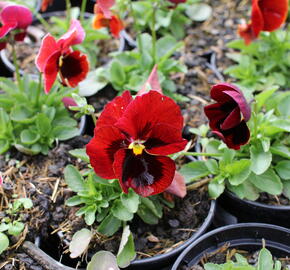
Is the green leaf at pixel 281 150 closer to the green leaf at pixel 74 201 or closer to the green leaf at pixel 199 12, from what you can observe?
the green leaf at pixel 74 201

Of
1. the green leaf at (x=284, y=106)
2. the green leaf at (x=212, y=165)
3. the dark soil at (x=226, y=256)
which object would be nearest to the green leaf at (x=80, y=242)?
the dark soil at (x=226, y=256)

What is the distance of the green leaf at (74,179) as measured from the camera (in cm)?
166

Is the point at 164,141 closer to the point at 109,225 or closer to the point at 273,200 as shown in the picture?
the point at 109,225

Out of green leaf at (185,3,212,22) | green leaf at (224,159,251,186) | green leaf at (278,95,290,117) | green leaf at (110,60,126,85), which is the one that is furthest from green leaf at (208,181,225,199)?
green leaf at (185,3,212,22)

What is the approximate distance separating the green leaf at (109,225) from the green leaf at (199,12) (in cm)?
136

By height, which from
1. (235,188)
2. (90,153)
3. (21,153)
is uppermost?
(90,153)

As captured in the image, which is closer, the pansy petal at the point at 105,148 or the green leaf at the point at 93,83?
the pansy petal at the point at 105,148

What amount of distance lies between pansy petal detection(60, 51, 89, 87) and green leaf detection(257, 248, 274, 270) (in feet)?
2.83

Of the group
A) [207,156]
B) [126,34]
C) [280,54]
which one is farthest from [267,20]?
[126,34]

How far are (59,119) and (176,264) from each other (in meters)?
0.76

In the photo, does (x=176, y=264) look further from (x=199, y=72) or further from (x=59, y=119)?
(x=199, y=72)

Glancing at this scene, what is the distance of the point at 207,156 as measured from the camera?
192 cm

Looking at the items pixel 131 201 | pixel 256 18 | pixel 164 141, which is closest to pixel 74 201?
pixel 131 201

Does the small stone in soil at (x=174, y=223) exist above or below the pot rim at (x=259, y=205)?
below
